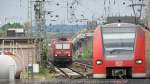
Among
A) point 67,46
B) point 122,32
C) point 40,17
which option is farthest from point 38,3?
point 122,32

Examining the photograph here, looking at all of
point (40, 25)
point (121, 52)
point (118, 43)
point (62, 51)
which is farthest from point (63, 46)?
point (121, 52)

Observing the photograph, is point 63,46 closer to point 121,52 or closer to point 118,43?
point 118,43

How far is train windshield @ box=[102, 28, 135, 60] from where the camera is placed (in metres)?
23.2

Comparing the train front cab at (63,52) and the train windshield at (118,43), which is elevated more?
the train windshield at (118,43)

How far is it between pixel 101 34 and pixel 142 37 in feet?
6.18

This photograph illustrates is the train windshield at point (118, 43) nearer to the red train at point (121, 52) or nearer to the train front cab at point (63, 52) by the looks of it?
the red train at point (121, 52)

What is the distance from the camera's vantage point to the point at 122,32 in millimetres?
24141

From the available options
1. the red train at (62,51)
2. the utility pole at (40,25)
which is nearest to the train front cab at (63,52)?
the red train at (62,51)

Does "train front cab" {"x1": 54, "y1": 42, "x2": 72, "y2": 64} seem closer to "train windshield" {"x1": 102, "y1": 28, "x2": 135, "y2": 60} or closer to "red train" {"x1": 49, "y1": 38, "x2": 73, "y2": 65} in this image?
"red train" {"x1": 49, "y1": 38, "x2": 73, "y2": 65}

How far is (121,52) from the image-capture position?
76.5 ft

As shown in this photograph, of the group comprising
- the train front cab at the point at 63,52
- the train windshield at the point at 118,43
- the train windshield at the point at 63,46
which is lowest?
the train front cab at the point at 63,52

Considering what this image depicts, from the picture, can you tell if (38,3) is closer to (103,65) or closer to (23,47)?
(23,47)

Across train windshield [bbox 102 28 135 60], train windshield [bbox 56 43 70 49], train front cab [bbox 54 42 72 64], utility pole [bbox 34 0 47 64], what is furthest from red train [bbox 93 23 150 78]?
train windshield [bbox 56 43 70 49]

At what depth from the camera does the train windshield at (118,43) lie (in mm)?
23172
